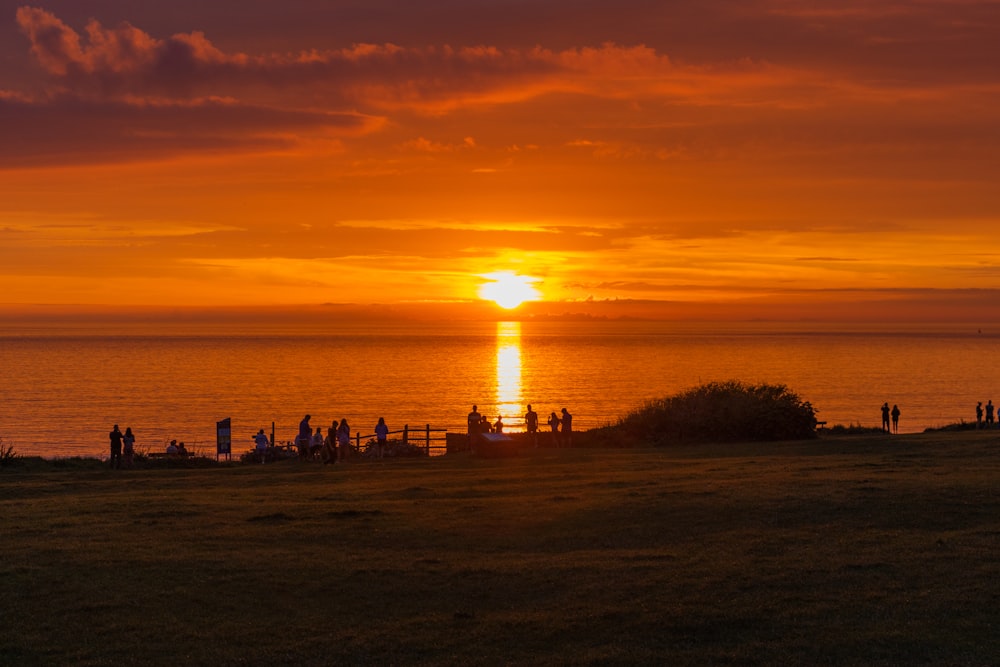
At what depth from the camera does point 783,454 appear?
3741cm

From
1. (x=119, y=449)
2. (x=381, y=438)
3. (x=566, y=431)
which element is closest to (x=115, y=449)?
(x=119, y=449)

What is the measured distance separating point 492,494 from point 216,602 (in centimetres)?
1200

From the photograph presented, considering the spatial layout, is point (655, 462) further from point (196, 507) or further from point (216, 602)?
point (216, 602)

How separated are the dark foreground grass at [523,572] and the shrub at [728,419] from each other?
17.9 meters

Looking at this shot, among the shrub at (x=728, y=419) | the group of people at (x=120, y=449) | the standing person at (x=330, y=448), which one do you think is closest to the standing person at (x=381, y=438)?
the standing person at (x=330, y=448)

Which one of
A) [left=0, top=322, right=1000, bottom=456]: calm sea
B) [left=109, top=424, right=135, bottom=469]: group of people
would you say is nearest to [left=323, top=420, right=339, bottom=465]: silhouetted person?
[left=109, top=424, right=135, bottom=469]: group of people

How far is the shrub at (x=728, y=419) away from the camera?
4797 cm

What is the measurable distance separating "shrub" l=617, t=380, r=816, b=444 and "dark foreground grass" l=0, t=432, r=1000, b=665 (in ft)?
58.9

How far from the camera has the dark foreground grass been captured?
14.6m

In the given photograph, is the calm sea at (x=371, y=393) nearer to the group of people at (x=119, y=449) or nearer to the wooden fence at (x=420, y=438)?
the wooden fence at (x=420, y=438)

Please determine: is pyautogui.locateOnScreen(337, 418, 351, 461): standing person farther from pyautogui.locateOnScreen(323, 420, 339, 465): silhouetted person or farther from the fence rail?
the fence rail

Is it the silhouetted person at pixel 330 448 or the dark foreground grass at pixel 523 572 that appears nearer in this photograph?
the dark foreground grass at pixel 523 572

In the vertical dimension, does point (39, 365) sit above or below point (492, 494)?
above

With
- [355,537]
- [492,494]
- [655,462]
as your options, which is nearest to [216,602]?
[355,537]
